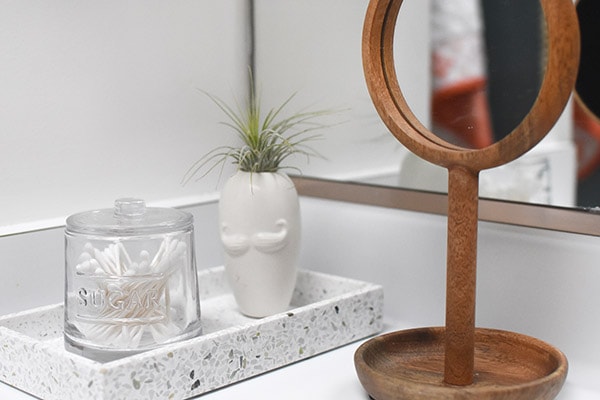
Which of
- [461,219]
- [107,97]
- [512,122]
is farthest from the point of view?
[107,97]

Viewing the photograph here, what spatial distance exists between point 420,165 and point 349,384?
0.22 meters

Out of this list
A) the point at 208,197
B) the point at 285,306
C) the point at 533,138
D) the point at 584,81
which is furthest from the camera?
the point at 208,197

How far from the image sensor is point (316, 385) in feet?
2.07

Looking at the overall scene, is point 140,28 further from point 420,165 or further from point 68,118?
point 420,165

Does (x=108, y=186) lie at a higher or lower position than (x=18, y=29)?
lower

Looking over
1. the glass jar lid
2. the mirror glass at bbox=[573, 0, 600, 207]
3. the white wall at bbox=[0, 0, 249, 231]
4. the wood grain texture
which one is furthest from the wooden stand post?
the white wall at bbox=[0, 0, 249, 231]

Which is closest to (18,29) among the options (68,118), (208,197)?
(68,118)

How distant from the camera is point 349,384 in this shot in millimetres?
632

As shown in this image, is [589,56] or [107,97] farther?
[107,97]

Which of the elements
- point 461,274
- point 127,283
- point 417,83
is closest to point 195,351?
point 127,283

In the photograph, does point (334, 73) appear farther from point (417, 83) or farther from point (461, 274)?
point (461, 274)

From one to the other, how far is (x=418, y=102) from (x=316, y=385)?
259 mm

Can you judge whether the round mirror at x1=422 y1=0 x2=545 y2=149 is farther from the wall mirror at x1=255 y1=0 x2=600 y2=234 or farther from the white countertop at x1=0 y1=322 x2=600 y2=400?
the white countertop at x1=0 y1=322 x2=600 y2=400

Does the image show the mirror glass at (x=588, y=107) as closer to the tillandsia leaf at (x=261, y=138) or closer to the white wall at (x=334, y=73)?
the white wall at (x=334, y=73)
